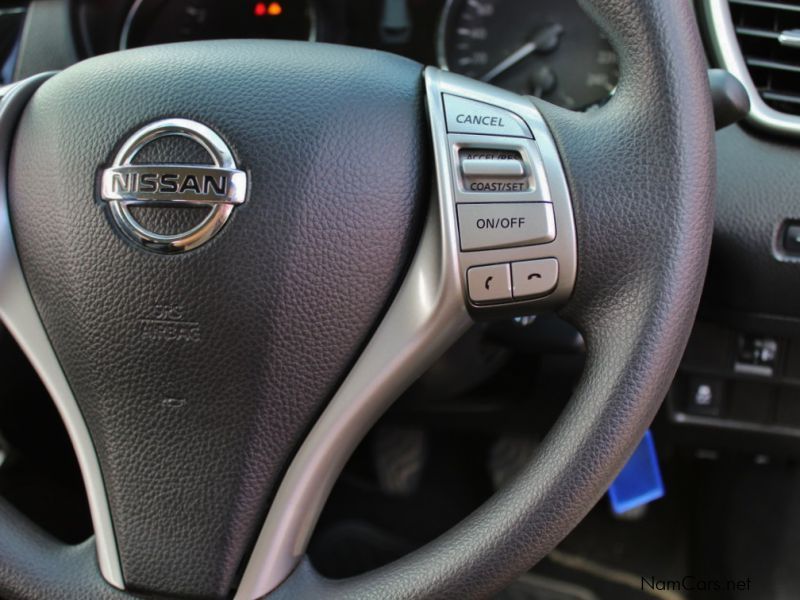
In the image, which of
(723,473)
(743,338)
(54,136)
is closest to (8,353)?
(54,136)

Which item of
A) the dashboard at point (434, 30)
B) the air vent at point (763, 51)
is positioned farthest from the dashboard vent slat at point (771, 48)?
the dashboard at point (434, 30)

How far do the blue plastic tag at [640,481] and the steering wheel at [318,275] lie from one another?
610mm

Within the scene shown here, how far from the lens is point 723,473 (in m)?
1.46

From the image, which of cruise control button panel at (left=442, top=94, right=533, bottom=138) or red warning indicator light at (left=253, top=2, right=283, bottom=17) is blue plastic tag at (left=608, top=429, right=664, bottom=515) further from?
red warning indicator light at (left=253, top=2, right=283, bottom=17)

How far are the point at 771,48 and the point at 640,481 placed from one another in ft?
1.97

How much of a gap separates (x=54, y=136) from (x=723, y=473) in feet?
3.89

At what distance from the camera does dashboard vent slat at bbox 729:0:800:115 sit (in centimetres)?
95

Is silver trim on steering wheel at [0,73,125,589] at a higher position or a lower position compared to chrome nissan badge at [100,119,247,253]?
lower

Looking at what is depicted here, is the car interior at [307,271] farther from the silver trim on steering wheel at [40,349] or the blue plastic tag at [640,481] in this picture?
the blue plastic tag at [640,481]

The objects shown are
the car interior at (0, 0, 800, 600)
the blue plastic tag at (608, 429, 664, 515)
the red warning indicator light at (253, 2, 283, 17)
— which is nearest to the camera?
the car interior at (0, 0, 800, 600)

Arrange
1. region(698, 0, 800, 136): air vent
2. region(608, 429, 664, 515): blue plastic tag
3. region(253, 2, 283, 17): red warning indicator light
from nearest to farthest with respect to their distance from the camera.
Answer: region(698, 0, 800, 136): air vent
region(608, 429, 664, 515): blue plastic tag
region(253, 2, 283, 17): red warning indicator light

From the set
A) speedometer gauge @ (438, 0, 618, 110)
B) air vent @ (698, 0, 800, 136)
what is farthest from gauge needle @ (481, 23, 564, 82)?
air vent @ (698, 0, 800, 136)

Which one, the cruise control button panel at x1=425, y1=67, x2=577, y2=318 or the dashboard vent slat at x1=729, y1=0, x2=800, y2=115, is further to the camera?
the dashboard vent slat at x1=729, y1=0, x2=800, y2=115

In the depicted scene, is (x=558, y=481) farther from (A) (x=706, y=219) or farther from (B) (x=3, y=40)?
(B) (x=3, y=40)
